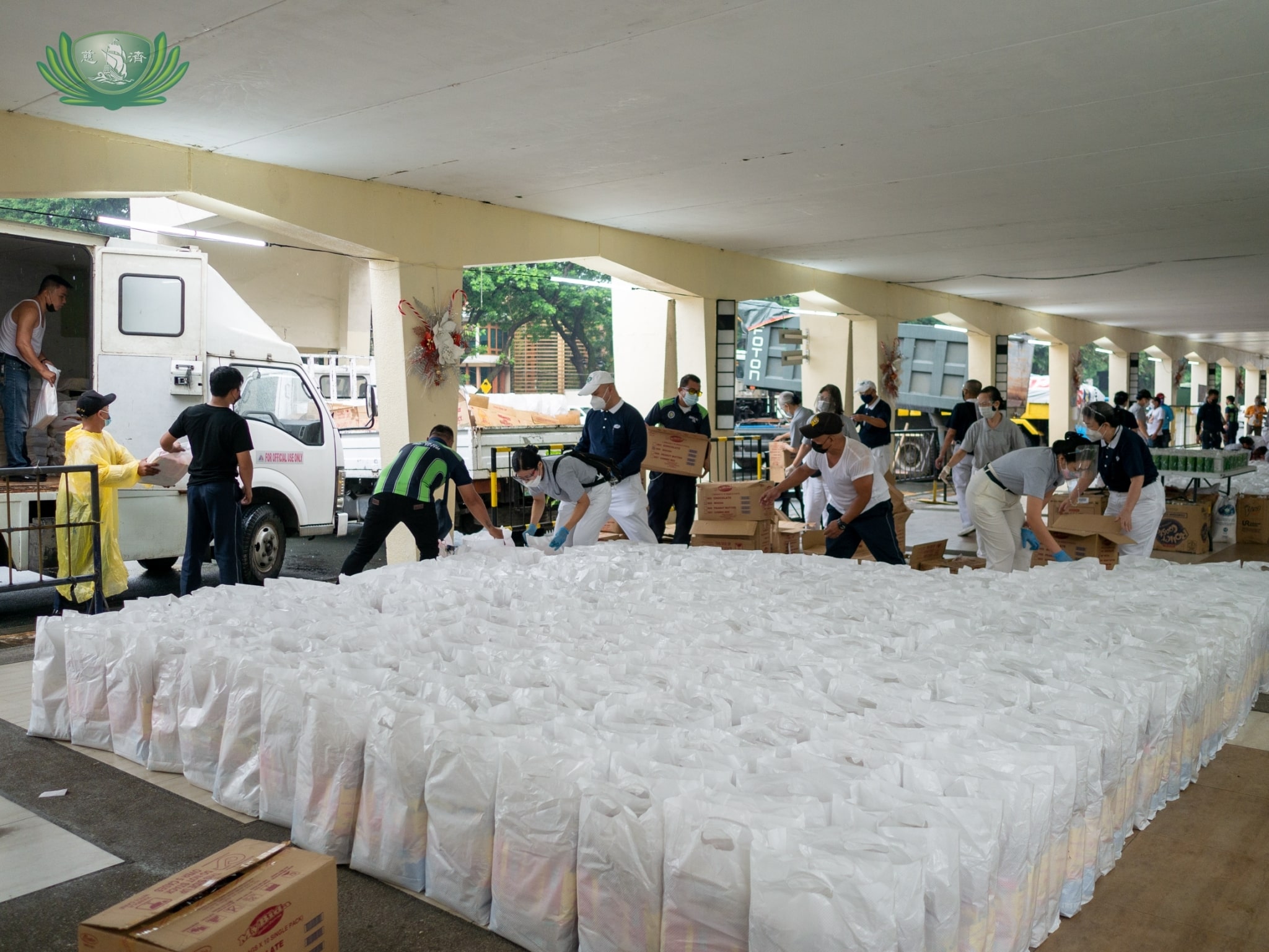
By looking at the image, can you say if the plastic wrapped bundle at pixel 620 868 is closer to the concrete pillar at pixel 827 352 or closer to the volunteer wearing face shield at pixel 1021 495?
the volunteer wearing face shield at pixel 1021 495

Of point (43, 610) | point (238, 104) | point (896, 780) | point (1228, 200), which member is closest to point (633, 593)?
point (896, 780)

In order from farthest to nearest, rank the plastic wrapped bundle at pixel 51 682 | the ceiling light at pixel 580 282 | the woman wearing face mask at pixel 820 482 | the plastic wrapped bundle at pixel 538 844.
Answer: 1. the ceiling light at pixel 580 282
2. the woman wearing face mask at pixel 820 482
3. the plastic wrapped bundle at pixel 51 682
4. the plastic wrapped bundle at pixel 538 844

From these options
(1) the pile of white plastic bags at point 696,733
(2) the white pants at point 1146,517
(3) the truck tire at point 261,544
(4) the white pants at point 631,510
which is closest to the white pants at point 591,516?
(4) the white pants at point 631,510

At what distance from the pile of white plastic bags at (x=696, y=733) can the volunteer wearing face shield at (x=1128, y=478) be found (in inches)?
89.7

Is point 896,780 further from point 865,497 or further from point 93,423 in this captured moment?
point 93,423

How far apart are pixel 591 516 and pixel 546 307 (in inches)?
1197

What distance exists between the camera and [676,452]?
9094 mm

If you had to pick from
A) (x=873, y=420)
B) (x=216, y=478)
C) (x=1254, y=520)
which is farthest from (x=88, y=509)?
(x=1254, y=520)

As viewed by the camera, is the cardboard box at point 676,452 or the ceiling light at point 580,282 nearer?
the cardboard box at point 676,452

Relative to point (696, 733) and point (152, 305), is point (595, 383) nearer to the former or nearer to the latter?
point (152, 305)

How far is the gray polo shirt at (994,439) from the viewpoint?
10812 mm

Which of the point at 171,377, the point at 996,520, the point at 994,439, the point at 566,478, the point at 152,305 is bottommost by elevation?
the point at 996,520

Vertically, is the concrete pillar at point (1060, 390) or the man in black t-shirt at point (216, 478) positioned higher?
the concrete pillar at point (1060, 390)

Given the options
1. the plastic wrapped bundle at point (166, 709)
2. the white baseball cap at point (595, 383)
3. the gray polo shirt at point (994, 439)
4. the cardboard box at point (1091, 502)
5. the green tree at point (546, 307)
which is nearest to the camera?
the plastic wrapped bundle at point (166, 709)
